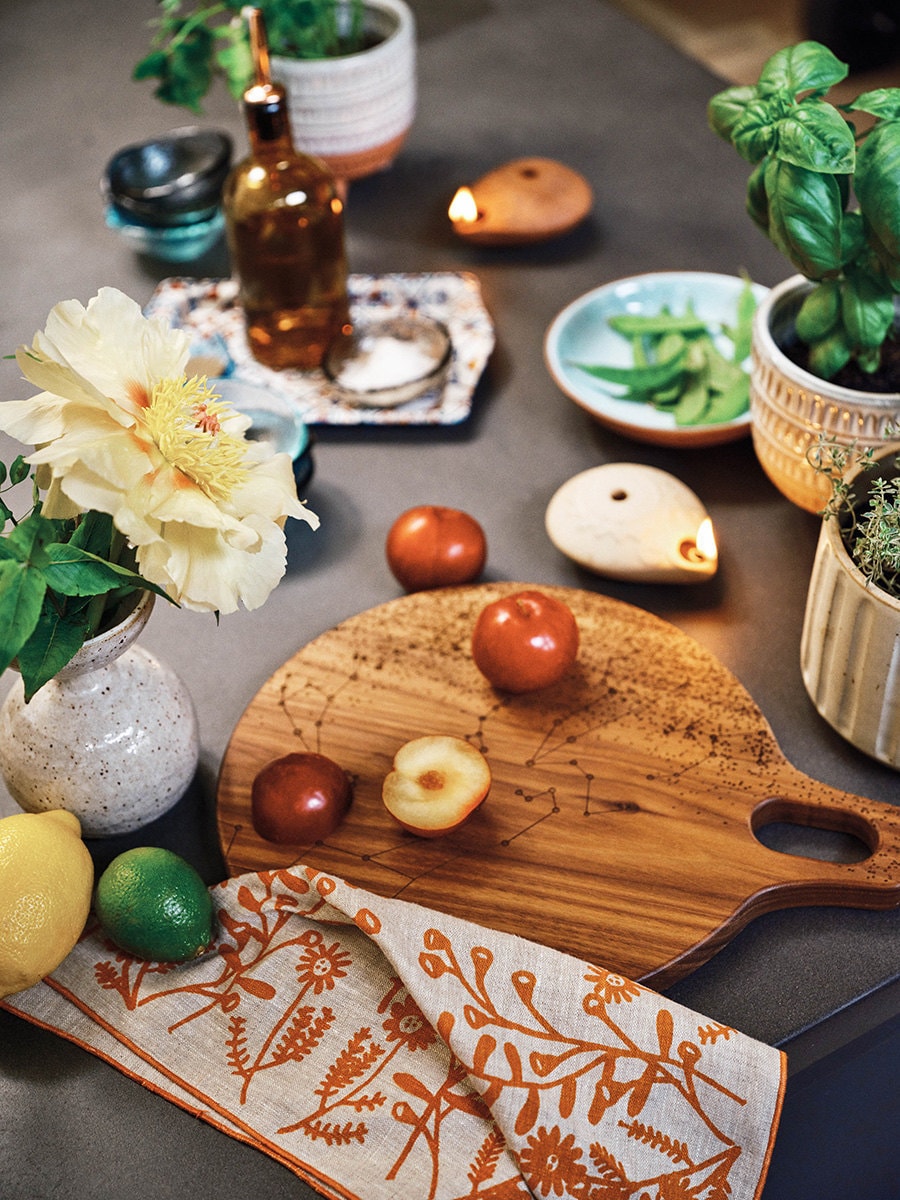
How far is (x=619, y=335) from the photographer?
1.26 meters

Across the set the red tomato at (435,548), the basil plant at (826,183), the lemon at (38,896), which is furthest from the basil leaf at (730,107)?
the lemon at (38,896)

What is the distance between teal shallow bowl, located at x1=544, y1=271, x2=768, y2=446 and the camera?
1159 mm

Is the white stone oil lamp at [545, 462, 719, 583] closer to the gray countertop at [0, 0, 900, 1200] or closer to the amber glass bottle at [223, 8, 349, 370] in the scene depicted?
the gray countertop at [0, 0, 900, 1200]

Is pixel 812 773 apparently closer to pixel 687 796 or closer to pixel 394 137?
pixel 687 796

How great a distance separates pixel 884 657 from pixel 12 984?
586mm

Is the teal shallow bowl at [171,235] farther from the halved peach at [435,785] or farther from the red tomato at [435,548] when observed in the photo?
the halved peach at [435,785]

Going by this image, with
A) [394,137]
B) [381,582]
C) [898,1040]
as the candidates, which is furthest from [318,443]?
[898,1040]

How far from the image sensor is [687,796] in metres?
0.85

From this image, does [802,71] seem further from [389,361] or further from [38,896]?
[38,896]

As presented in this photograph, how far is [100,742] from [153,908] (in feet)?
0.40

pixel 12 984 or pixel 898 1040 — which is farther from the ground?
pixel 12 984

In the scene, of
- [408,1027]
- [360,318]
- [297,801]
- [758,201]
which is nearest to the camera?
[408,1027]

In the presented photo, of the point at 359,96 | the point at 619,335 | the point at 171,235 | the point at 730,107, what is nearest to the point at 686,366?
the point at 619,335

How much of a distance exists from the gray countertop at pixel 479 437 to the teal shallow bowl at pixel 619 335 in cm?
3
